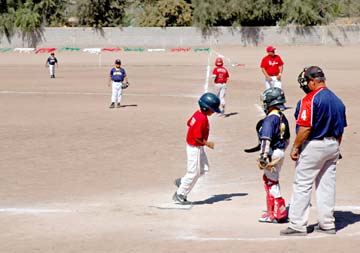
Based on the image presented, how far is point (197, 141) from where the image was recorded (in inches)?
447

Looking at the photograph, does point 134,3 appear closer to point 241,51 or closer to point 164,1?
point 164,1

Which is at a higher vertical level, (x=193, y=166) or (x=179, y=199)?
(x=193, y=166)

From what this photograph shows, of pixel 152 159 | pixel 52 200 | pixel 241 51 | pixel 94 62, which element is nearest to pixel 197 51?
pixel 241 51

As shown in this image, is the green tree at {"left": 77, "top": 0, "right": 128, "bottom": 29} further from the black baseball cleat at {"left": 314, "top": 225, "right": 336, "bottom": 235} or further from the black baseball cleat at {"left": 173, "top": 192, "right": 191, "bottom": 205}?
the black baseball cleat at {"left": 314, "top": 225, "right": 336, "bottom": 235}

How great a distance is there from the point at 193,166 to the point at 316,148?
2.41 meters

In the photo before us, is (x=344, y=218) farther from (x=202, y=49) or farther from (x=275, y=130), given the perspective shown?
(x=202, y=49)

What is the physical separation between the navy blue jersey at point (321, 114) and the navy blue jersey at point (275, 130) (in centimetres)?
68

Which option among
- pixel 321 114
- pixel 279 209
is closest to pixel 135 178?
pixel 279 209

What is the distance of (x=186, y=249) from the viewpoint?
9273mm

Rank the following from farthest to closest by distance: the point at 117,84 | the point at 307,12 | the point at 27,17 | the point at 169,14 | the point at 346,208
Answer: the point at 169,14 → the point at 27,17 → the point at 307,12 → the point at 117,84 → the point at 346,208

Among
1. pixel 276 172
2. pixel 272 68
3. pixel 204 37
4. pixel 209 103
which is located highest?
pixel 209 103

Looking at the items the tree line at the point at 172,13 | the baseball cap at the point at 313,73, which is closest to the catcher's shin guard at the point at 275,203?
the baseball cap at the point at 313,73

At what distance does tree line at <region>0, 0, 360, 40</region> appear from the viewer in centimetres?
6481

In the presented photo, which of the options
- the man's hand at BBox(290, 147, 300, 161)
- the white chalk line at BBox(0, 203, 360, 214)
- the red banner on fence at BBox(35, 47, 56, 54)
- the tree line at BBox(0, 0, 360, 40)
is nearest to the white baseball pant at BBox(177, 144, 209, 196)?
the white chalk line at BBox(0, 203, 360, 214)
